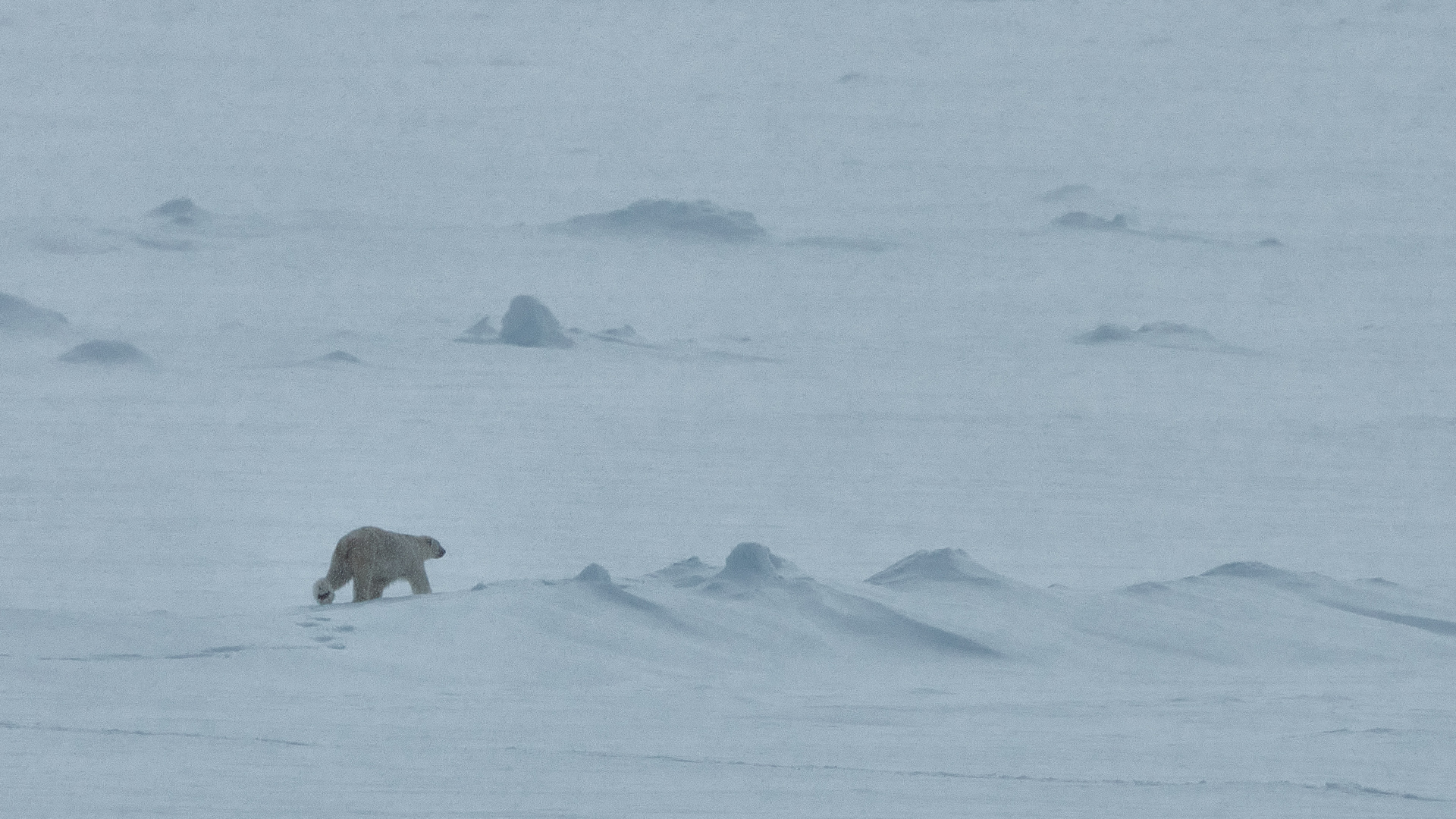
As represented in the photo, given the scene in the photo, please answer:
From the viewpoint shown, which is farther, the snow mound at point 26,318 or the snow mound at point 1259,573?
the snow mound at point 26,318

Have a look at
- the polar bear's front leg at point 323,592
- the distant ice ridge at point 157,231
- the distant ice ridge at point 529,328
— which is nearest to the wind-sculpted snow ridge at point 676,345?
the distant ice ridge at point 529,328

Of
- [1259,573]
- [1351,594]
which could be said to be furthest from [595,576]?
[1351,594]

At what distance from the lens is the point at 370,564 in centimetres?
525

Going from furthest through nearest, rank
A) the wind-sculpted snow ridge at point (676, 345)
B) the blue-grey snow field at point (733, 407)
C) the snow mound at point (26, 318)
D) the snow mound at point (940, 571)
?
the wind-sculpted snow ridge at point (676, 345) → the snow mound at point (26, 318) → the snow mound at point (940, 571) → the blue-grey snow field at point (733, 407)

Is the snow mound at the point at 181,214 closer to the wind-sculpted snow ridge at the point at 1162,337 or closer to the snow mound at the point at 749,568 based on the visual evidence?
the wind-sculpted snow ridge at the point at 1162,337

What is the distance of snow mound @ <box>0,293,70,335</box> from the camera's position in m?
12.5

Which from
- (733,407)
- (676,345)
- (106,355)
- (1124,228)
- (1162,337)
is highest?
(1124,228)

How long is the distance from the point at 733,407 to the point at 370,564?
5.83m

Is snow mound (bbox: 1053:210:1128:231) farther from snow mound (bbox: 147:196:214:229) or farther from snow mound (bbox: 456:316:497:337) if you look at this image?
snow mound (bbox: 147:196:214:229)

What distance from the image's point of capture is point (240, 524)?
25.6 ft

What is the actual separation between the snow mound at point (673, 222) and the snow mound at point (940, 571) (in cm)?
1114

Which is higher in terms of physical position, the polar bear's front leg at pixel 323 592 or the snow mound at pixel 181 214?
the snow mound at pixel 181 214

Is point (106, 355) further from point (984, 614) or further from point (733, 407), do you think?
point (984, 614)

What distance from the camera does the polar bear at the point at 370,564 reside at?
522cm
